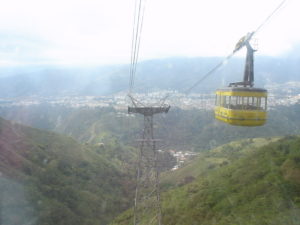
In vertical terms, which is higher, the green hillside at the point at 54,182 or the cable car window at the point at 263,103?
the cable car window at the point at 263,103

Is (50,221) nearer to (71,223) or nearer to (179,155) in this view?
(71,223)

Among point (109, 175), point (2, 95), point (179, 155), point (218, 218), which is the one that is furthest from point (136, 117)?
point (2, 95)

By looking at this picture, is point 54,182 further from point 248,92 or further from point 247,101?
point 248,92

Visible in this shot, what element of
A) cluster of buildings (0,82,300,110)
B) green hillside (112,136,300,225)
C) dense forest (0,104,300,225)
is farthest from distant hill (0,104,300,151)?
green hillside (112,136,300,225)

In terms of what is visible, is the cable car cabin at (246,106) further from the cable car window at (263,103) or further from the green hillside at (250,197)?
the green hillside at (250,197)

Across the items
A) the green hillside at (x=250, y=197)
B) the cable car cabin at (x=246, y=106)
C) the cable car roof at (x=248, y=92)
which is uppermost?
the cable car roof at (x=248, y=92)

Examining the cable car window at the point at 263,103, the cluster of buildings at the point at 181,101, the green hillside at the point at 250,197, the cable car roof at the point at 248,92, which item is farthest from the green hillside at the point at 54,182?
the cluster of buildings at the point at 181,101

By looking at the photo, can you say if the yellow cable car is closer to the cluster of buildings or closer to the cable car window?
the cable car window
